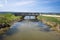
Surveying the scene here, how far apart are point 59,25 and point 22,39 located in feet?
11.9

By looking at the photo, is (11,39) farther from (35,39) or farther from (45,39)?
(45,39)

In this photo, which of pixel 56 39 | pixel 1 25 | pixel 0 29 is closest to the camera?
pixel 56 39

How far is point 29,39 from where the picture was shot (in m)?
7.29

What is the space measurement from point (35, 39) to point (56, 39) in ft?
3.55

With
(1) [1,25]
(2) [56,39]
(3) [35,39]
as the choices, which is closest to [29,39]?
(3) [35,39]

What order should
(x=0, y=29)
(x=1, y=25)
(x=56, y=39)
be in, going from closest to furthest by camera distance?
(x=56, y=39), (x=0, y=29), (x=1, y=25)

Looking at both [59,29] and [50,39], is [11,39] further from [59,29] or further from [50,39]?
[59,29]

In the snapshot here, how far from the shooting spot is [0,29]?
9.36 m

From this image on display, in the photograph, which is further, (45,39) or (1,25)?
(1,25)

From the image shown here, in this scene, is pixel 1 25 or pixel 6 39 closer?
pixel 6 39

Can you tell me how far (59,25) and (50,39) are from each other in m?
2.87

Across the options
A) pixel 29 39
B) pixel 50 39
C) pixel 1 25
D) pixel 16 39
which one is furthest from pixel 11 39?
pixel 1 25

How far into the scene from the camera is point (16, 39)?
23.7ft

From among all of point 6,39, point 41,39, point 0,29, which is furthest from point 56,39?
point 0,29
